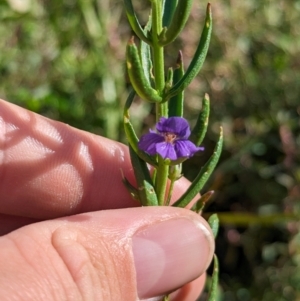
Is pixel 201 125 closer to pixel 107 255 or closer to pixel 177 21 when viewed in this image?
pixel 177 21

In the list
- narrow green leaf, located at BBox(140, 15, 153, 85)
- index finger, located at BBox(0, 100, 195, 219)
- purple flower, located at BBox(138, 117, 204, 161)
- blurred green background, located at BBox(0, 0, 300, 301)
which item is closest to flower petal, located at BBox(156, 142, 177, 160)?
purple flower, located at BBox(138, 117, 204, 161)

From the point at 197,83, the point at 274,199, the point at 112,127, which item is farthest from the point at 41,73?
the point at 274,199

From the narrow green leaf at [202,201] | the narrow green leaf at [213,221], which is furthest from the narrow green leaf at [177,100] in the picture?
the narrow green leaf at [213,221]

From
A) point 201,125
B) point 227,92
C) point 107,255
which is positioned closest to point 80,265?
point 107,255

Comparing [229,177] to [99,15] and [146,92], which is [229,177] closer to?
[99,15]

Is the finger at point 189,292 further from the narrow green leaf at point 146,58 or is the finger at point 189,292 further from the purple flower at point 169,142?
the narrow green leaf at point 146,58

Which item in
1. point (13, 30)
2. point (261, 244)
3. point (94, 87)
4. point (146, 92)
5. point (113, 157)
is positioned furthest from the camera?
point (13, 30)

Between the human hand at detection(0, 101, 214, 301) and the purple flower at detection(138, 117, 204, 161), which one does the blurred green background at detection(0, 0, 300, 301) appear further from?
the purple flower at detection(138, 117, 204, 161)

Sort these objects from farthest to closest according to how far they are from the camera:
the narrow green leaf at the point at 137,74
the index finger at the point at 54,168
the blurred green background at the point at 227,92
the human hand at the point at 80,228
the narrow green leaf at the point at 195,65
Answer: the blurred green background at the point at 227,92 < the index finger at the point at 54,168 < the human hand at the point at 80,228 < the narrow green leaf at the point at 195,65 < the narrow green leaf at the point at 137,74
